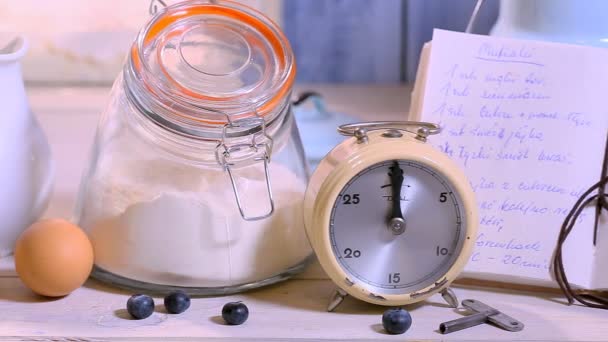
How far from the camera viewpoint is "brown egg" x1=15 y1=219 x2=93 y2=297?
69cm

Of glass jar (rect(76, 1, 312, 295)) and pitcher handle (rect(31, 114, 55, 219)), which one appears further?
pitcher handle (rect(31, 114, 55, 219))

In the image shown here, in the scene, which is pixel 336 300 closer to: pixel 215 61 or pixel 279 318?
pixel 279 318

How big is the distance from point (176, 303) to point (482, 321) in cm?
25

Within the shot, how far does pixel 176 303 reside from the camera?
0.69m

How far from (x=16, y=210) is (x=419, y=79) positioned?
1.30 ft

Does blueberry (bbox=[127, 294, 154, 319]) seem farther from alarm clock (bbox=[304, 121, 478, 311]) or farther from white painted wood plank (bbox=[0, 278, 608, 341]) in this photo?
alarm clock (bbox=[304, 121, 478, 311])

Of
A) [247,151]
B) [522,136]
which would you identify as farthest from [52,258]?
[522,136]

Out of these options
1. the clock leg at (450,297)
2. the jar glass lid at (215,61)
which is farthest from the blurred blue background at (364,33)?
the clock leg at (450,297)

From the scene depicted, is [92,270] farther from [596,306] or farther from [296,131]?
[596,306]

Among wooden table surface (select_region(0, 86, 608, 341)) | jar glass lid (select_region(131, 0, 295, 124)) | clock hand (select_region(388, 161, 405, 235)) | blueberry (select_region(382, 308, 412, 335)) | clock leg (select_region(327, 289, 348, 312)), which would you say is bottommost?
wooden table surface (select_region(0, 86, 608, 341))

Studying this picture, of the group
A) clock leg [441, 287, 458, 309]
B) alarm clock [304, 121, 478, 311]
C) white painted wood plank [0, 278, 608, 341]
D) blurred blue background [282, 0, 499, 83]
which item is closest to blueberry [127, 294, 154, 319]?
white painted wood plank [0, 278, 608, 341]

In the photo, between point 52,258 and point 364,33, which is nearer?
point 52,258

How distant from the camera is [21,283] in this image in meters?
0.75

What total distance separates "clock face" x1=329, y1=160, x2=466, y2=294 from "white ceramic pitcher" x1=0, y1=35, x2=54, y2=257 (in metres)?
0.31
